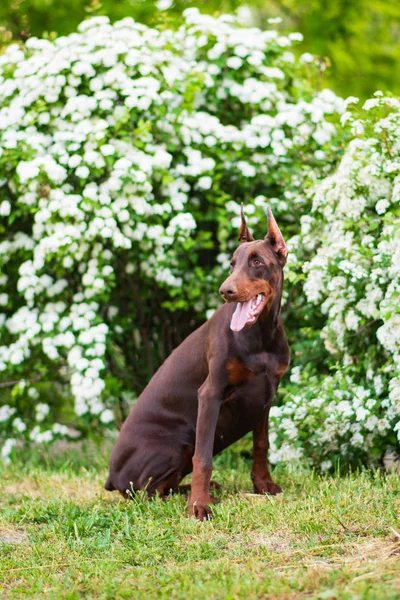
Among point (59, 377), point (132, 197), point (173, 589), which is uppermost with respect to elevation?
point (132, 197)

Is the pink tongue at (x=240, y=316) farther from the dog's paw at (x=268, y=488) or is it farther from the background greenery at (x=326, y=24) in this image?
the background greenery at (x=326, y=24)

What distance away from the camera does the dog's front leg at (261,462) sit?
4922mm

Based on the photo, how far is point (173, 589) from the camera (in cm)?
326

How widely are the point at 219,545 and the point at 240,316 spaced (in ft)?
3.82

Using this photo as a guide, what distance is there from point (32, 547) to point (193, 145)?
12.6 ft

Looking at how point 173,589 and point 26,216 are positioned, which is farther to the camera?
point 26,216

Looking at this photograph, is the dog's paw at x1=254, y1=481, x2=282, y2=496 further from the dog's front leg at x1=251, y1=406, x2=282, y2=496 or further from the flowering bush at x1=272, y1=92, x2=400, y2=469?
the flowering bush at x1=272, y1=92, x2=400, y2=469

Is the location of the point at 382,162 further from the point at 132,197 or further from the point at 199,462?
the point at 199,462

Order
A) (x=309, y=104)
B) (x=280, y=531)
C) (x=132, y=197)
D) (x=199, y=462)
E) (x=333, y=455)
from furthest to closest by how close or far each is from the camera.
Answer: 1. (x=309, y=104)
2. (x=132, y=197)
3. (x=333, y=455)
4. (x=199, y=462)
5. (x=280, y=531)

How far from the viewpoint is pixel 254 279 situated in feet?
14.3

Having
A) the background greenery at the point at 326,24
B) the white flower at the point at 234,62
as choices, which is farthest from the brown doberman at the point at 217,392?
the background greenery at the point at 326,24

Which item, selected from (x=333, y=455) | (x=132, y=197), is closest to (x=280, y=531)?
(x=333, y=455)

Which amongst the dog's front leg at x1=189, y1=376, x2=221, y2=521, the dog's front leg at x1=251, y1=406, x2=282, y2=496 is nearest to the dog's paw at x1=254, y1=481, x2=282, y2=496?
the dog's front leg at x1=251, y1=406, x2=282, y2=496

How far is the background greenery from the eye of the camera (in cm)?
877
